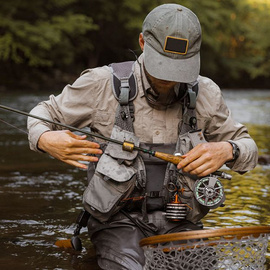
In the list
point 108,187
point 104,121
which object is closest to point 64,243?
point 108,187

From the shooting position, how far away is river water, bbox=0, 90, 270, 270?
3.40 meters

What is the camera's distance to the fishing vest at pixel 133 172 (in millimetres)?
2801

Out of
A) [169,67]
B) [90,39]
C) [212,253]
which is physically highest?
[169,67]

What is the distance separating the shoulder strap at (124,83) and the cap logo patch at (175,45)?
11.3 inches

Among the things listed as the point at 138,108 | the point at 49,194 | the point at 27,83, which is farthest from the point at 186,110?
the point at 27,83

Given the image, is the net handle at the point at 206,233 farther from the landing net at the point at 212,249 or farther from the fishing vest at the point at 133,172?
the fishing vest at the point at 133,172

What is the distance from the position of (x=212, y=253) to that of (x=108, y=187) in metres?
0.69

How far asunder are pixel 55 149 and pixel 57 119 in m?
0.41

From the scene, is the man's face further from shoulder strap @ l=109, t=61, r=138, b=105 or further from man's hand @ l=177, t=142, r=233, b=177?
→ man's hand @ l=177, t=142, r=233, b=177

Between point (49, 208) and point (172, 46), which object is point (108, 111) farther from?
point (49, 208)

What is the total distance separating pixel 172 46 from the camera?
2.70 metres

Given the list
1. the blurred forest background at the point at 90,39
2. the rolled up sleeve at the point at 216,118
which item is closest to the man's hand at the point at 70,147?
the rolled up sleeve at the point at 216,118

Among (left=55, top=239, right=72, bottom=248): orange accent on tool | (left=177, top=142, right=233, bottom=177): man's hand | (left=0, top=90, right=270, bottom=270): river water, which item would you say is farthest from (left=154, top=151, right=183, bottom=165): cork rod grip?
(left=55, top=239, right=72, bottom=248): orange accent on tool

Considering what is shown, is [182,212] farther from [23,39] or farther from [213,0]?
[213,0]
